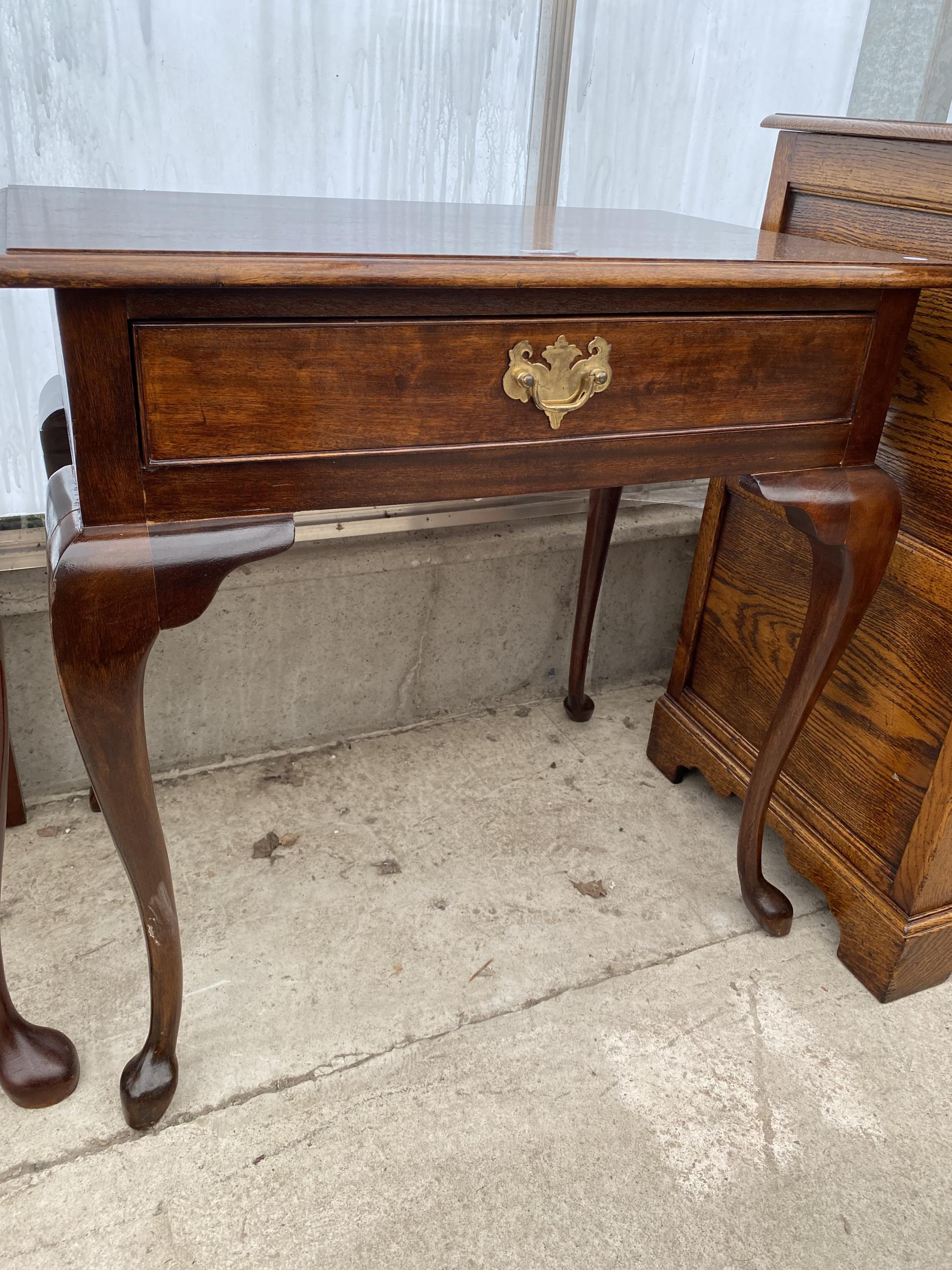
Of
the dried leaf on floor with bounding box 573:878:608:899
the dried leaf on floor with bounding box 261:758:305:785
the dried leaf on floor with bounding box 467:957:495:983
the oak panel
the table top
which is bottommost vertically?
the dried leaf on floor with bounding box 261:758:305:785

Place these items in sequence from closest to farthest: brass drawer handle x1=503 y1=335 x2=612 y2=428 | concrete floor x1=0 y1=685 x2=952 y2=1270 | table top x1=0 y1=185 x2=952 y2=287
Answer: table top x1=0 y1=185 x2=952 y2=287, brass drawer handle x1=503 y1=335 x2=612 y2=428, concrete floor x1=0 y1=685 x2=952 y2=1270

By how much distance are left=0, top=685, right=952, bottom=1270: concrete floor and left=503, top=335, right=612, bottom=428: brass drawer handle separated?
0.84m

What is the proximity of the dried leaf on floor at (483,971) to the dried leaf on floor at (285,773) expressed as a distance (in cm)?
54

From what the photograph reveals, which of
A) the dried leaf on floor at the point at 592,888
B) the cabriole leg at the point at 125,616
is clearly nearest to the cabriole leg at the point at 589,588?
the dried leaf on floor at the point at 592,888

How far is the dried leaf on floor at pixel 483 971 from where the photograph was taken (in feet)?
4.61

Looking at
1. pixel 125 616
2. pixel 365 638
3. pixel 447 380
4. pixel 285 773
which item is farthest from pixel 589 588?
pixel 125 616

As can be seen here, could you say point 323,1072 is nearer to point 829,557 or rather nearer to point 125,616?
point 125,616

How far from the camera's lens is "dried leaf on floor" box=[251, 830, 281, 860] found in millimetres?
1612

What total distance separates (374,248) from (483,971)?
1000mm

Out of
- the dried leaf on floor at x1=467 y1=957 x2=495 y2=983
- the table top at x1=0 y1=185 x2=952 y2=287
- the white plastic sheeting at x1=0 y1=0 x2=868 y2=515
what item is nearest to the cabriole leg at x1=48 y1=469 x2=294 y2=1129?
the table top at x1=0 y1=185 x2=952 y2=287

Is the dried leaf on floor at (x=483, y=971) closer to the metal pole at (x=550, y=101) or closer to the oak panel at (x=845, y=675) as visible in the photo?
the oak panel at (x=845, y=675)

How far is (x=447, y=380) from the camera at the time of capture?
0.94m

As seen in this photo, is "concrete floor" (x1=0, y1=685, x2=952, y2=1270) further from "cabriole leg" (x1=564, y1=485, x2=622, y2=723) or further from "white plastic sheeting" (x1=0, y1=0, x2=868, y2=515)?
"white plastic sheeting" (x1=0, y1=0, x2=868, y2=515)

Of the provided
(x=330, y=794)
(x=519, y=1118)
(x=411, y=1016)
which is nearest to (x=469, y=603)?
(x=330, y=794)
